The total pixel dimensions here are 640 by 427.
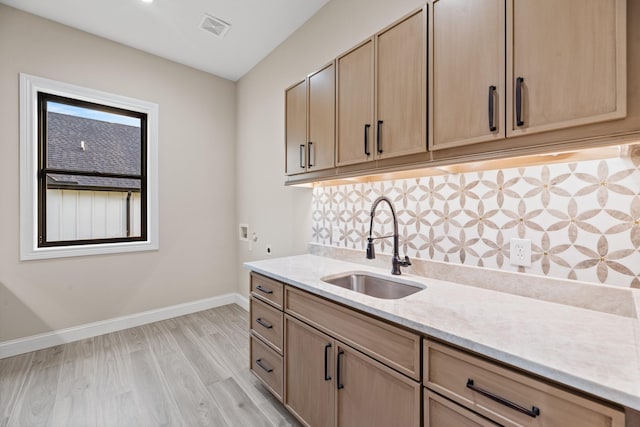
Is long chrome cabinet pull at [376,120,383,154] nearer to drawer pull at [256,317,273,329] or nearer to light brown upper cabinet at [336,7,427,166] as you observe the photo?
light brown upper cabinet at [336,7,427,166]

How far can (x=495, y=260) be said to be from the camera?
1344 mm

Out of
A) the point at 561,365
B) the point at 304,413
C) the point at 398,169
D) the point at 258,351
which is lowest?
the point at 304,413

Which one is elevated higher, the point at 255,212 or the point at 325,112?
the point at 325,112

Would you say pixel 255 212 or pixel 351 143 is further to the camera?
pixel 255 212

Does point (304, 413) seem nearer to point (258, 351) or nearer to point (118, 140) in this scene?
point (258, 351)

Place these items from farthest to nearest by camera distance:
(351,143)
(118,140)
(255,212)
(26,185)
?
(255,212), (118,140), (26,185), (351,143)

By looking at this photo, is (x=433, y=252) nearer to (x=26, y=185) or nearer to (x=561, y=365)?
(x=561, y=365)

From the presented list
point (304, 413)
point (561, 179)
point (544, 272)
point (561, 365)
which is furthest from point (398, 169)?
point (304, 413)

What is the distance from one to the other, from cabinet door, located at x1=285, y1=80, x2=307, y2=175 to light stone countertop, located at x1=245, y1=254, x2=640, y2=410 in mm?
957

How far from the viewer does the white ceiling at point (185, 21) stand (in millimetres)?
2270

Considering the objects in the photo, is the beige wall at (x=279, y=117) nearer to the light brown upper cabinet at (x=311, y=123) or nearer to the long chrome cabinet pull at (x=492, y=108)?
the light brown upper cabinet at (x=311, y=123)

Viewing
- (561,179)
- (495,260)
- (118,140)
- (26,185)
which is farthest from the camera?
(118,140)

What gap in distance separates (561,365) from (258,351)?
167 centimetres

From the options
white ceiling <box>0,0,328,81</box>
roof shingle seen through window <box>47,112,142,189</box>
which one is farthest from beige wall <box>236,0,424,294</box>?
roof shingle seen through window <box>47,112,142,189</box>
